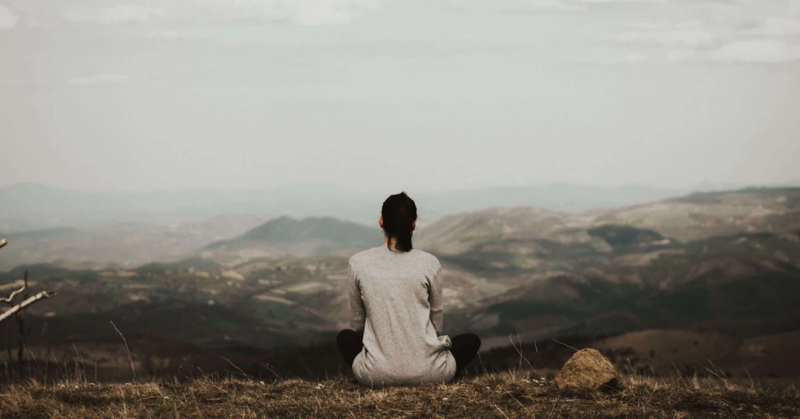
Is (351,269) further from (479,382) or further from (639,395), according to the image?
(639,395)

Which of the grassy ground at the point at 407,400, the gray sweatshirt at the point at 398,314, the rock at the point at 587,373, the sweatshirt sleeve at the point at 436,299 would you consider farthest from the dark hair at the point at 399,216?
the rock at the point at 587,373

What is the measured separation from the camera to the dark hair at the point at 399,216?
7.72 meters

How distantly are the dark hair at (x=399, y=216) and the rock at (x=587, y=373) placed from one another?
2264 mm

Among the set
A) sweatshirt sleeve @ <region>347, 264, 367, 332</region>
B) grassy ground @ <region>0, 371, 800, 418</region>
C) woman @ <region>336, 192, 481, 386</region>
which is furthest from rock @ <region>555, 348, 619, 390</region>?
sweatshirt sleeve @ <region>347, 264, 367, 332</region>

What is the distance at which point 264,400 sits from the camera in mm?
8594

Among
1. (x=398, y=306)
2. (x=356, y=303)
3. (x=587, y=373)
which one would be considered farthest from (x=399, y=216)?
(x=587, y=373)

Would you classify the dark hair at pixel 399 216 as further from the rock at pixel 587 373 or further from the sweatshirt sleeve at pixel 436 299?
the rock at pixel 587 373

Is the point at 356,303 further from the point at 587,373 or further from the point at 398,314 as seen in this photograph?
the point at 587,373

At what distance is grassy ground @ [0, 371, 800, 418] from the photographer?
25.6 feet

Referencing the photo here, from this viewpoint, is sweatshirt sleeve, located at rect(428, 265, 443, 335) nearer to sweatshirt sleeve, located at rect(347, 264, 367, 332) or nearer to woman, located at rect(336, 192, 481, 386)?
woman, located at rect(336, 192, 481, 386)

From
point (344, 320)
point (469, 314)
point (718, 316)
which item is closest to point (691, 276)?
point (718, 316)

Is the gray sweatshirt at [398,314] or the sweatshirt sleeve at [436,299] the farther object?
the sweatshirt sleeve at [436,299]

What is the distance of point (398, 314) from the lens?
7711 mm

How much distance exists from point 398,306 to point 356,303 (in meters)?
0.45
